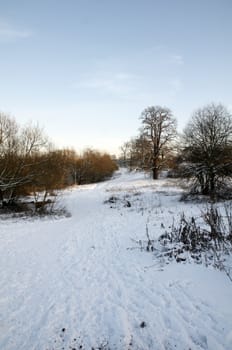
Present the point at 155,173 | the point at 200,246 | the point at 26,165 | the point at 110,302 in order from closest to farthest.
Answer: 1. the point at 110,302
2. the point at 200,246
3. the point at 26,165
4. the point at 155,173

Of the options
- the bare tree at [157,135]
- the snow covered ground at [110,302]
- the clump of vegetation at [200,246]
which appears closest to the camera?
the snow covered ground at [110,302]

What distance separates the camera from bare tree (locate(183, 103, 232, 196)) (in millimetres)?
18016

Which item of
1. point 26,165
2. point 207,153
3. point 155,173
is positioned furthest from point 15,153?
point 155,173

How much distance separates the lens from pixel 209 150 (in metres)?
18.4

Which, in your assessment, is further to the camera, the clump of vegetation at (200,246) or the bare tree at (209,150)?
the bare tree at (209,150)

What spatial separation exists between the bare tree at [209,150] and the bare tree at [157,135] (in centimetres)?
1445

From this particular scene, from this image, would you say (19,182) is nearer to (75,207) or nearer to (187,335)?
(75,207)

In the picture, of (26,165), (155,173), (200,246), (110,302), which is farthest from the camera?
(155,173)

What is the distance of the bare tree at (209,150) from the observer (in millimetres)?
18016

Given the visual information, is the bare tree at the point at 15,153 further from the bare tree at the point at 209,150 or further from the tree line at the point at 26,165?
the bare tree at the point at 209,150

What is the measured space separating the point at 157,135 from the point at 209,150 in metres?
16.6

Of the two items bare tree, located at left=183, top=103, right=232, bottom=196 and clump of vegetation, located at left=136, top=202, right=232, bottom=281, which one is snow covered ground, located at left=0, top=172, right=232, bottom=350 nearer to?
clump of vegetation, located at left=136, top=202, right=232, bottom=281

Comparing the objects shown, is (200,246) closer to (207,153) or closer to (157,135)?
(207,153)

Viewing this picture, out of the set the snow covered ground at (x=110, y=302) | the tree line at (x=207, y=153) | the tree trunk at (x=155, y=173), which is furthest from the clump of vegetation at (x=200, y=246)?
the tree trunk at (x=155, y=173)
